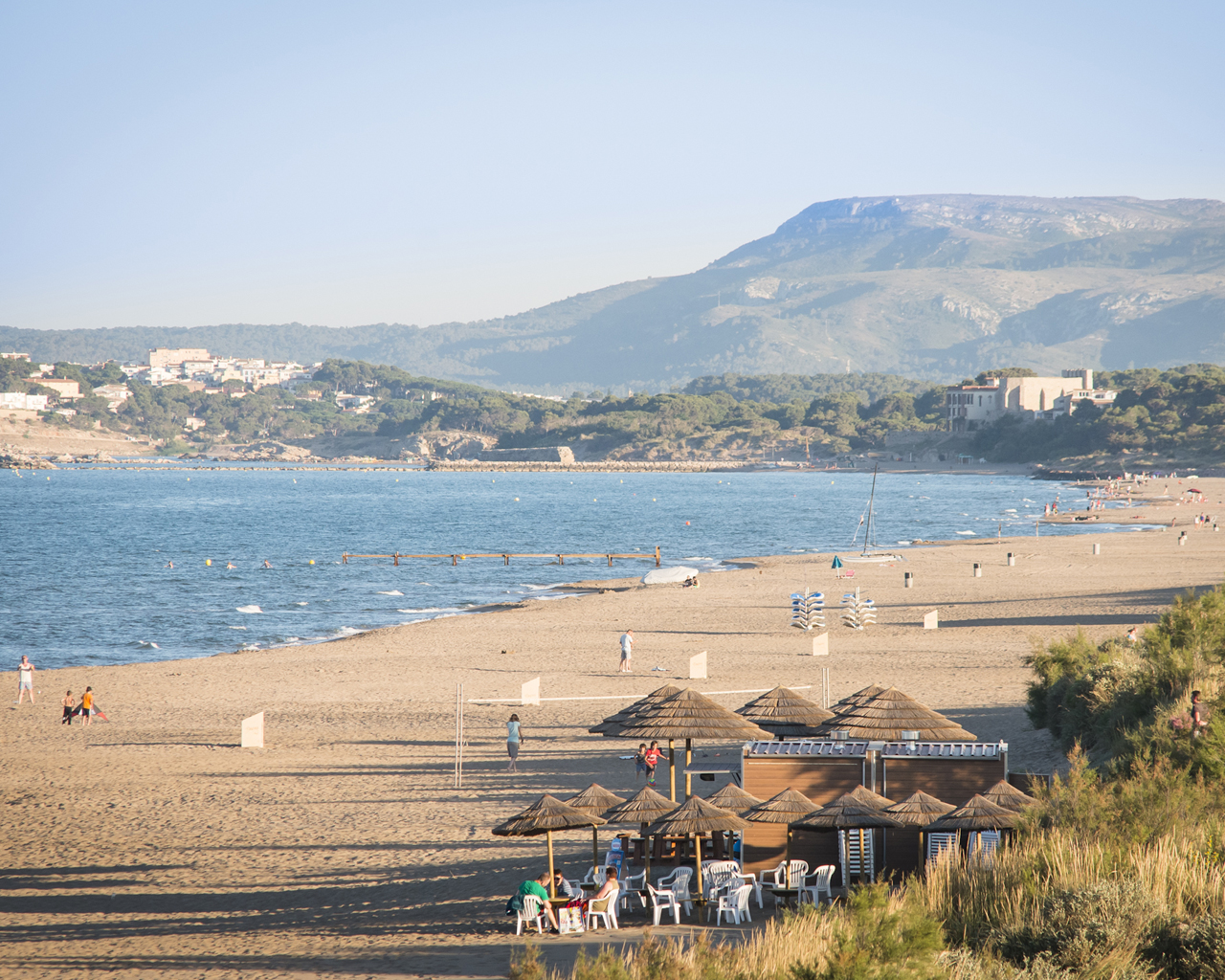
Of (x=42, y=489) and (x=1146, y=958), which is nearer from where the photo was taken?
(x=1146, y=958)

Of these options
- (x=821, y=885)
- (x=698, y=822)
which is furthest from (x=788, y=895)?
(x=698, y=822)

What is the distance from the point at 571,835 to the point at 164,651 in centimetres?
2124

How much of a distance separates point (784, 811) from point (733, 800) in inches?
38.7

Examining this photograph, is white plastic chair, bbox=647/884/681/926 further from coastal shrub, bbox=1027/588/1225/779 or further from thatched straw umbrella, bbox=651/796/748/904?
coastal shrub, bbox=1027/588/1225/779

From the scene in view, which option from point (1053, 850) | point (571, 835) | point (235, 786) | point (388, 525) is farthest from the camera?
point (388, 525)

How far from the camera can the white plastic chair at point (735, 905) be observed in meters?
10.3

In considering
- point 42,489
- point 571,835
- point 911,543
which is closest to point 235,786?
point 571,835

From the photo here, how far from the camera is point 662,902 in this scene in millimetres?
10789

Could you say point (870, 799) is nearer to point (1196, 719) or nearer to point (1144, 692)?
point (1196, 719)

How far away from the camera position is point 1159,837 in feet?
25.6

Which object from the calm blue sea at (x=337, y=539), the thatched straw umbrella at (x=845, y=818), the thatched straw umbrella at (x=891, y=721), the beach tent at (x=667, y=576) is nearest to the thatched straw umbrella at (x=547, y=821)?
the thatched straw umbrella at (x=845, y=818)

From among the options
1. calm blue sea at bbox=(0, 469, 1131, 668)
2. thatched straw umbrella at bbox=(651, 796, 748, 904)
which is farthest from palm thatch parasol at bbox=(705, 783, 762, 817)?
calm blue sea at bbox=(0, 469, 1131, 668)

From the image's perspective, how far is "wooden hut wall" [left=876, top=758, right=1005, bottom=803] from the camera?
1210cm

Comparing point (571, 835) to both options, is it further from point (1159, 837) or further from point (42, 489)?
point (42, 489)
